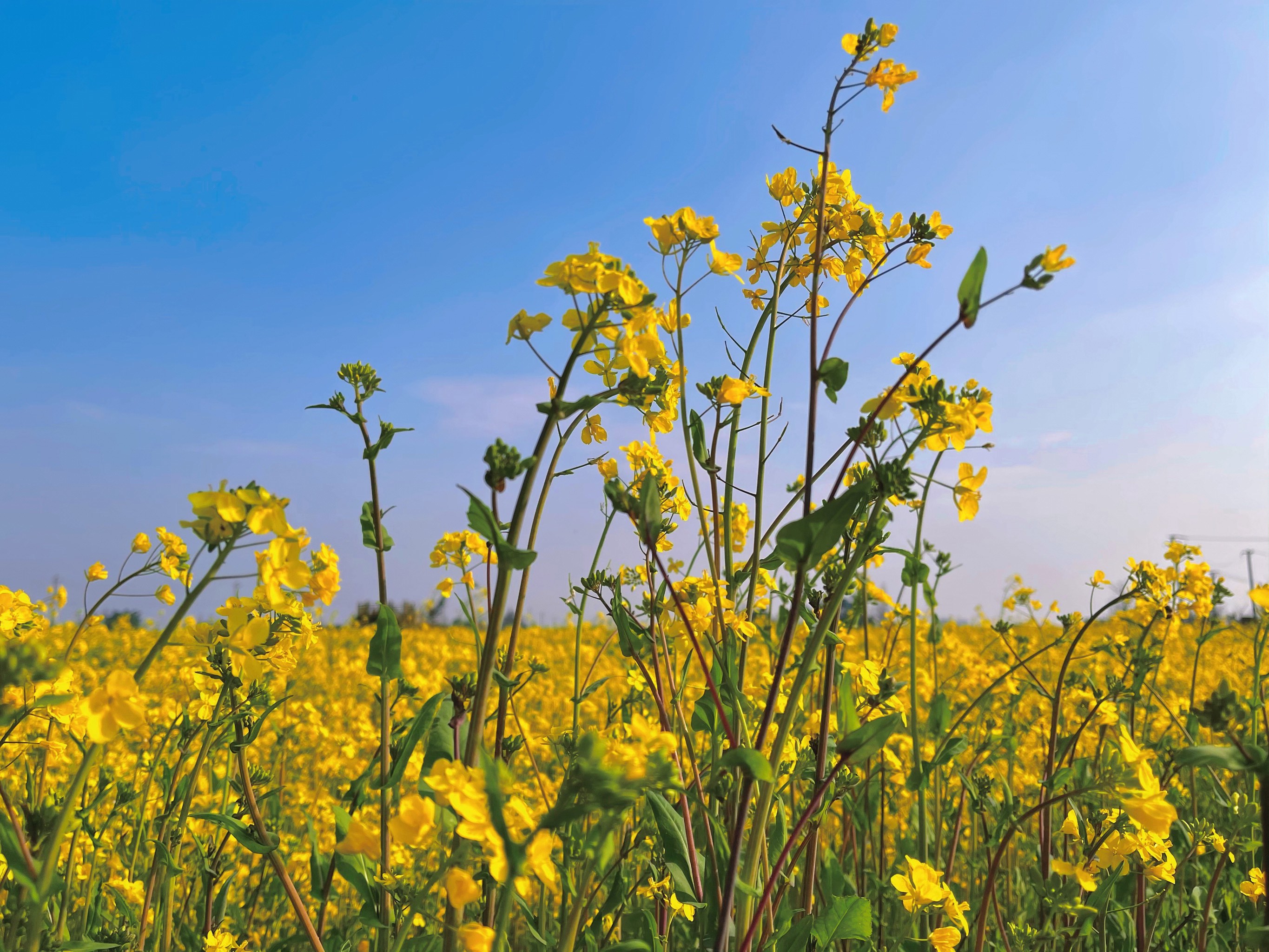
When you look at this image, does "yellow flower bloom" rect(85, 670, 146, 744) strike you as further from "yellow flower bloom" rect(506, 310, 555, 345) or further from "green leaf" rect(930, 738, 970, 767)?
"green leaf" rect(930, 738, 970, 767)

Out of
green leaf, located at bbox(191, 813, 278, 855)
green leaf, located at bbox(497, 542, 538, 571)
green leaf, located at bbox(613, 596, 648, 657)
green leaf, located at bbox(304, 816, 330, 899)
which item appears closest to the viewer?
green leaf, located at bbox(497, 542, 538, 571)

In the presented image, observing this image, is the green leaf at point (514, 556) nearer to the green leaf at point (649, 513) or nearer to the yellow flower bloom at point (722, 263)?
the green leaf at point (649, 513)

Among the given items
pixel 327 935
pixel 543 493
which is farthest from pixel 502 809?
pixel 327 935

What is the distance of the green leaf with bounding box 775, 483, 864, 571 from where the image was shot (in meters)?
1.18

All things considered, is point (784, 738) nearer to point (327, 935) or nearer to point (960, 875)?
point (327, 935)

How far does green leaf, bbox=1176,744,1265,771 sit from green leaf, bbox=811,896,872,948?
84cm

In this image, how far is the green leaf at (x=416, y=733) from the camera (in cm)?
139

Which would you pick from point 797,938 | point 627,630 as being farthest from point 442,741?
point 797,938

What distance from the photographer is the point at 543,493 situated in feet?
4.37

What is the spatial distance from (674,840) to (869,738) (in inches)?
19.5

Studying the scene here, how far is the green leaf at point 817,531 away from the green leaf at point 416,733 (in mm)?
718

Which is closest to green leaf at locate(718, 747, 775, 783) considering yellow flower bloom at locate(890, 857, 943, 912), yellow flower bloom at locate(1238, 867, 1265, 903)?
yellow flower bloom at locate(890, 857, 943, 912)

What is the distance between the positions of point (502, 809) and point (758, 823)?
0.71 metres

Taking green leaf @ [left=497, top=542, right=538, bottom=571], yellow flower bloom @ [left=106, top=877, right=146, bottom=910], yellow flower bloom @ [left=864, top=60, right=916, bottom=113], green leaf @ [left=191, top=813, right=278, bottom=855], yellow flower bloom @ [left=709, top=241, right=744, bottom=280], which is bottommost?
yellow flower bloom @ [left=106, top=877, right=146, bottom=910]
